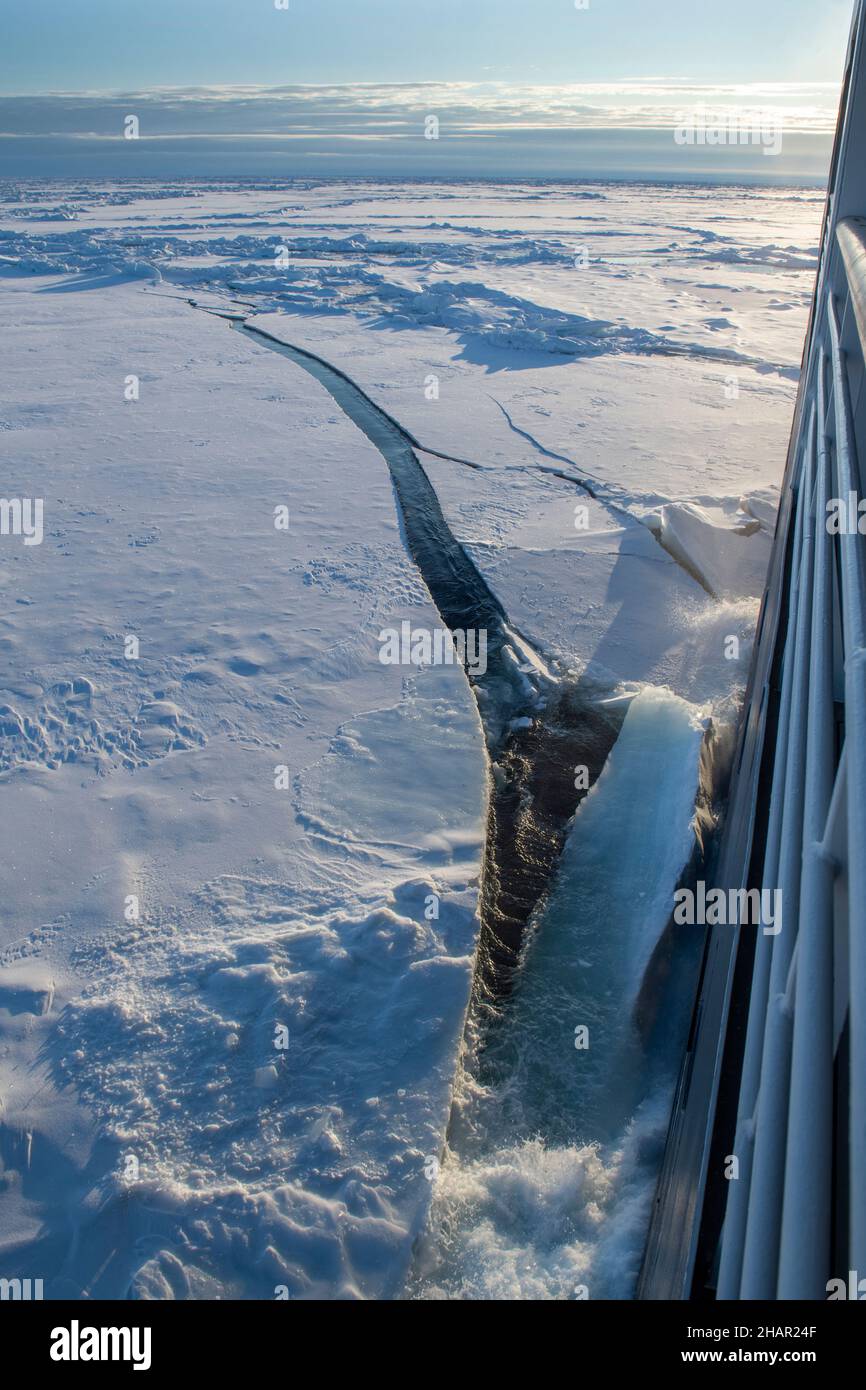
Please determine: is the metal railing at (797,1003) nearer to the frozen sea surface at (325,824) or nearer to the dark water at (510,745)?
the frozen sea surface at (325,824)

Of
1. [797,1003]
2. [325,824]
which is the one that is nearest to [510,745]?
[325,824]

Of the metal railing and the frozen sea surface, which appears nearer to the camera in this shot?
the metal railing

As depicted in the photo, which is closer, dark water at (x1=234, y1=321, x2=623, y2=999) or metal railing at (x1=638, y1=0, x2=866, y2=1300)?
metal railing at (x1=638, y1=0, x2=866, y2=1300)

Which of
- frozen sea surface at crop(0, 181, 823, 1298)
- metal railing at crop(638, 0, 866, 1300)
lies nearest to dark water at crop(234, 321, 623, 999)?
frozen sea surface at crop(0, 181, 823, 1298)

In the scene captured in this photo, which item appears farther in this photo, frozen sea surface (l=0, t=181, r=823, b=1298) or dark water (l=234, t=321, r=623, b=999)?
dark water (l=234, t=321, r=623, b=999)

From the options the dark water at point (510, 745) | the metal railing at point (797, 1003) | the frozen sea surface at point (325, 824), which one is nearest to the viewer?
the metal railing at point (797, 1003)

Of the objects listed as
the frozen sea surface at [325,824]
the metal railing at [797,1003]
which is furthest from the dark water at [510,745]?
the metal railing at [797,1003]

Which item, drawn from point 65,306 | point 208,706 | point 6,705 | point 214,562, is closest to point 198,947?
point 208,706

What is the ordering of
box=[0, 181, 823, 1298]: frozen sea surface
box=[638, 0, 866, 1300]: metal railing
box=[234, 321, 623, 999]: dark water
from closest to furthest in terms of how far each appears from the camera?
1. box=[638, 0, 866, 1300]: metal railing
2. box=[0, 181, 823, 1298]: frozen sea surface
3. box=[234, 321, 623, 999]: dark water

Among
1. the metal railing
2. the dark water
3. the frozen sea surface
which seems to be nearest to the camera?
the metal railing

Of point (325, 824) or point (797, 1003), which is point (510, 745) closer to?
point (325, 824)

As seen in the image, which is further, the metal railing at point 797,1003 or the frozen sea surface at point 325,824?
the frozen sea surface at point 325,824

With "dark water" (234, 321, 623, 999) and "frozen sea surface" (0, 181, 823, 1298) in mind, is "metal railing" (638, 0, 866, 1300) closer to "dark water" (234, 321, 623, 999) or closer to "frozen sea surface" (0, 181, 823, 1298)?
"frozen sea surface" (0, 181, 823, 1298)
